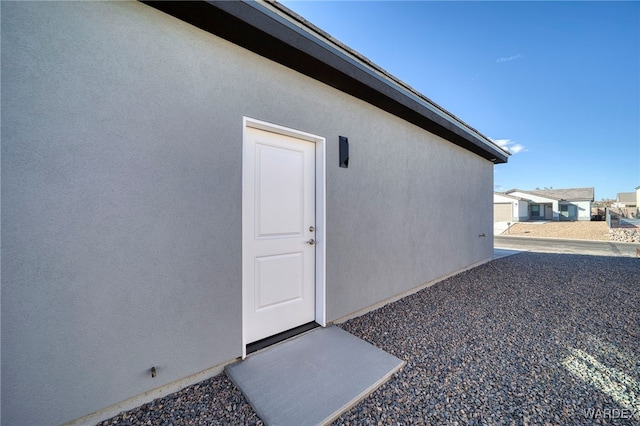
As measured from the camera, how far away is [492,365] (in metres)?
2.25

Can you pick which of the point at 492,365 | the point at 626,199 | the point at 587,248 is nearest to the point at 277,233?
the point at 492,365

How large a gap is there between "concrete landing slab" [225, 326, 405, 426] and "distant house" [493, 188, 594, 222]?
107ft

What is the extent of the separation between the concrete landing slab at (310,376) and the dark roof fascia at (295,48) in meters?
3.23

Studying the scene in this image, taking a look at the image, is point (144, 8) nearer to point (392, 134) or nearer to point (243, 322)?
point (243, 322)

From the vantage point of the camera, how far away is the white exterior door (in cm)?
248

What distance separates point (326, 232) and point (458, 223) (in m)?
4.44

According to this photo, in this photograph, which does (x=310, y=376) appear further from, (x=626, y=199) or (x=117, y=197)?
(x=626, y=199)

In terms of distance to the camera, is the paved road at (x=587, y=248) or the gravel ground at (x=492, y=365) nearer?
the gravel ground at (x=492, y=365)

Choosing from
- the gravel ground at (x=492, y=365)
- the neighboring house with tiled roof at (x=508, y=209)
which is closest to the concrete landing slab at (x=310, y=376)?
the gravel ground at (x=492, y=365)

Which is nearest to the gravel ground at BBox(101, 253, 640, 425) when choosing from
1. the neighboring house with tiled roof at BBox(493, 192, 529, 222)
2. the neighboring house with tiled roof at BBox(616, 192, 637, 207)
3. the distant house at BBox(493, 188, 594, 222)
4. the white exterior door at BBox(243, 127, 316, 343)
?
the white exterior door at BBox(243, 127, 316, 343)

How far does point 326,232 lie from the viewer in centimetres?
297

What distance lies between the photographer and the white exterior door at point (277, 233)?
2.48 metres

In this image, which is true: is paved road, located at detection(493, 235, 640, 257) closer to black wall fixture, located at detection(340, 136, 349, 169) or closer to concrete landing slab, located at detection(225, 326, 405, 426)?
black wall fixture, located at detection(340, 136, 349, 169)

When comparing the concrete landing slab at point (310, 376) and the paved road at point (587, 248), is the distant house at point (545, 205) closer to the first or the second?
the paved road at point (587, 248)
